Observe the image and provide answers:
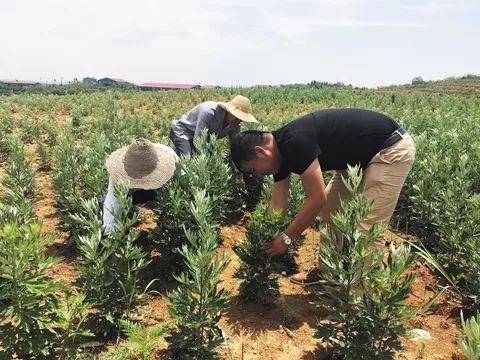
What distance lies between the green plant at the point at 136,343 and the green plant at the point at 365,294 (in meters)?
1.01

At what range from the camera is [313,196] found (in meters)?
2.94

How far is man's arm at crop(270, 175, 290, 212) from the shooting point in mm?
3361

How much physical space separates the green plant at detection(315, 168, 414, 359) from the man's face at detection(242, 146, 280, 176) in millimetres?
563

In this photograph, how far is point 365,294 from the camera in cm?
254

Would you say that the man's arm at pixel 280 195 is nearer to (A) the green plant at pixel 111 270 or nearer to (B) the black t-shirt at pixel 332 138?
(B) the black t-shirt at pixel 332 138

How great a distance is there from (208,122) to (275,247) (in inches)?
90.8

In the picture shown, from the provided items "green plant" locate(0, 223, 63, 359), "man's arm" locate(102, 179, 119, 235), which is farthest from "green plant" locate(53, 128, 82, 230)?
"green plant" locate(0, 223, 63, 359)

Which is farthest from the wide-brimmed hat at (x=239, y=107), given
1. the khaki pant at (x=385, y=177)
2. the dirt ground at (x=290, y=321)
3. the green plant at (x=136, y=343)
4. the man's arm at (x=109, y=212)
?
the green plant at (x=136, y=343)

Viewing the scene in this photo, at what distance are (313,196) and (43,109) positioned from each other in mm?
13976

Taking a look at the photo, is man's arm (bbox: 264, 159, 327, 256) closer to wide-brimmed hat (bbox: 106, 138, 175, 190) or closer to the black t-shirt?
the black t-shirt

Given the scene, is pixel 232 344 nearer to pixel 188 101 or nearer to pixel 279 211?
pixel 279 211

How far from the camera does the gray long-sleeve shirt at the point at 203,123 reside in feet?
16.3

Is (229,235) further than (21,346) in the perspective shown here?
Yes

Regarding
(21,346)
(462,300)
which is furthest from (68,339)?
(462,300)
